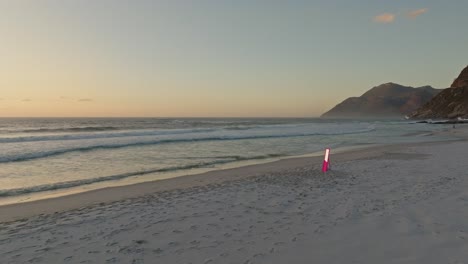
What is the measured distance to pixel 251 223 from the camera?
6.30 meters

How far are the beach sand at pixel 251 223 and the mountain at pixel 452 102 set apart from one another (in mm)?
118143

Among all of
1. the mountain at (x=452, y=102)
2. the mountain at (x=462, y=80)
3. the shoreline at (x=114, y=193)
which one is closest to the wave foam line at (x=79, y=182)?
the shoreline at (x=114, y=193)

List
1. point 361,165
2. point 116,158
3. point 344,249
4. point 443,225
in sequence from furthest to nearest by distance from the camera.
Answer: point 116,158 < point 361,165 < point 443,225 < point 344,249

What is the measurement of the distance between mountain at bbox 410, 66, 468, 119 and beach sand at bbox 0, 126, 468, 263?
11814 centimetres

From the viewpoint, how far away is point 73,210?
7711 mm

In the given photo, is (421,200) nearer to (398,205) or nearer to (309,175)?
(398,205)

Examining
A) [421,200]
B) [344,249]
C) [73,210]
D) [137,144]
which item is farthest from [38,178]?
[137,144]

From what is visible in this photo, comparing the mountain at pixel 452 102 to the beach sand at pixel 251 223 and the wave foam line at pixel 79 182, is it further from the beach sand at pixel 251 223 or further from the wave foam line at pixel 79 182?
the beach sand at pixel 251 223

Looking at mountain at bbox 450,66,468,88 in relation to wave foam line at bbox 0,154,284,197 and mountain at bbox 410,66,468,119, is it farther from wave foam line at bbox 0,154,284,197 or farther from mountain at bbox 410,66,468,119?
wave foam line at bbox 0,154,284,197

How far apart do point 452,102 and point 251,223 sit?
13957cm

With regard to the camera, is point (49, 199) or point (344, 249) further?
point (49, 199)

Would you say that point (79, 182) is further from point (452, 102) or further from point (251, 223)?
point (452, 102)

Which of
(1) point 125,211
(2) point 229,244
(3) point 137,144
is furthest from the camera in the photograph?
(3) point 137,144

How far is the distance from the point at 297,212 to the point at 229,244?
7.43 feet
